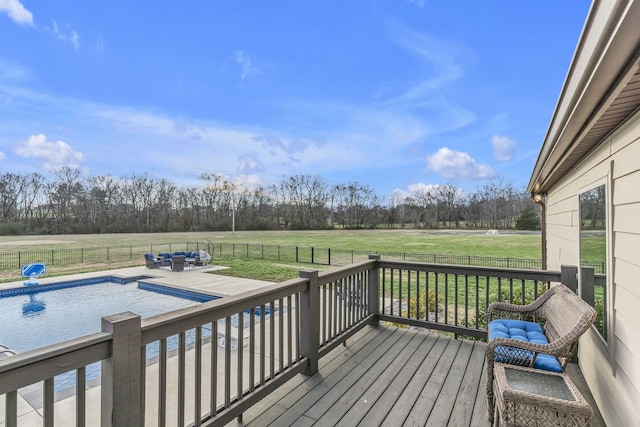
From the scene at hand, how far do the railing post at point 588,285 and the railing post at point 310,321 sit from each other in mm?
2264

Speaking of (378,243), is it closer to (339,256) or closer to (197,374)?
(339,256)

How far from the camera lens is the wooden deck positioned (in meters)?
2.26

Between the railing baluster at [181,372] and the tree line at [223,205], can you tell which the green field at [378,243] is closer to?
the tree line at [223,205]

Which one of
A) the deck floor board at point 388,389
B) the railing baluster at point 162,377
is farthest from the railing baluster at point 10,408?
the deck floor board at point 388,389

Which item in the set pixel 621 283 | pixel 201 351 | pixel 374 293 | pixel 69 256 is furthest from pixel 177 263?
pixel 621 283

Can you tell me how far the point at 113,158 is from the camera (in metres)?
32.6

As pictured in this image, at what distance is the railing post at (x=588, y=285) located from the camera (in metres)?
2.68

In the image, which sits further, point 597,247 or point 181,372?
point 597,247

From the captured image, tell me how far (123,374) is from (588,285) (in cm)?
341

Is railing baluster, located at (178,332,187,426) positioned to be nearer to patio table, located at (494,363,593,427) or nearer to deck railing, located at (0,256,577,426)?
deck railing, located at (0,256,577,426)

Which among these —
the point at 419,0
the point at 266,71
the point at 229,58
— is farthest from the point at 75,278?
the point at 419,0

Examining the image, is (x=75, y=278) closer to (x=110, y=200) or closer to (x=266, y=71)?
(x=266, y=71)

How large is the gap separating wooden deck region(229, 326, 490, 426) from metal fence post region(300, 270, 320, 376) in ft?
0.55

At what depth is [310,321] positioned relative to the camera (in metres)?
2.82
